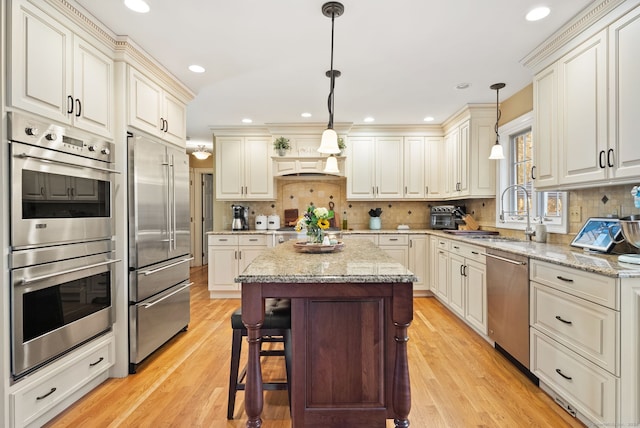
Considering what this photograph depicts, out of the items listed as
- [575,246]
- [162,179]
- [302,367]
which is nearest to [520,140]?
[575,246]

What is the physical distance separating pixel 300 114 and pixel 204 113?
1286 millimetres

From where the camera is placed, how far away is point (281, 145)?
4664 millimetres

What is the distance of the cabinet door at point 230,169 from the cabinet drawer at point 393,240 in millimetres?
2203

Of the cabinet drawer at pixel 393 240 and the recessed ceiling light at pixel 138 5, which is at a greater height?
the recessed ceiling light at pixel 138 5

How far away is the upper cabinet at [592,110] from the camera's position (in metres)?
1.84

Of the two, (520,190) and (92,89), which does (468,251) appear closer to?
(520,190)

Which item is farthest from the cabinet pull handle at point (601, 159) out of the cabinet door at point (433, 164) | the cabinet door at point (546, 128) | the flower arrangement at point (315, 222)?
the cabinet door at point (433, 164)

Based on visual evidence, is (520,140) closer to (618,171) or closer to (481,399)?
(618,171)

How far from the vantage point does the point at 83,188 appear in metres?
2.06

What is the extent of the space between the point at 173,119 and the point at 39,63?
1369mm

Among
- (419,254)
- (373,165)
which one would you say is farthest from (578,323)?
(373,165)

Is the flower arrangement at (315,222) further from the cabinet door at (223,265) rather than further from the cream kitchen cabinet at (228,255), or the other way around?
the cabinet door at (223,265)

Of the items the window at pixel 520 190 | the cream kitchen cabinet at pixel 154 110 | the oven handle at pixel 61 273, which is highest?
the cream kitchen cabinet at pixel 154 110

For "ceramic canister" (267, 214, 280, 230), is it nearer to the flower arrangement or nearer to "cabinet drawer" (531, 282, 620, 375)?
the flower arrangement
